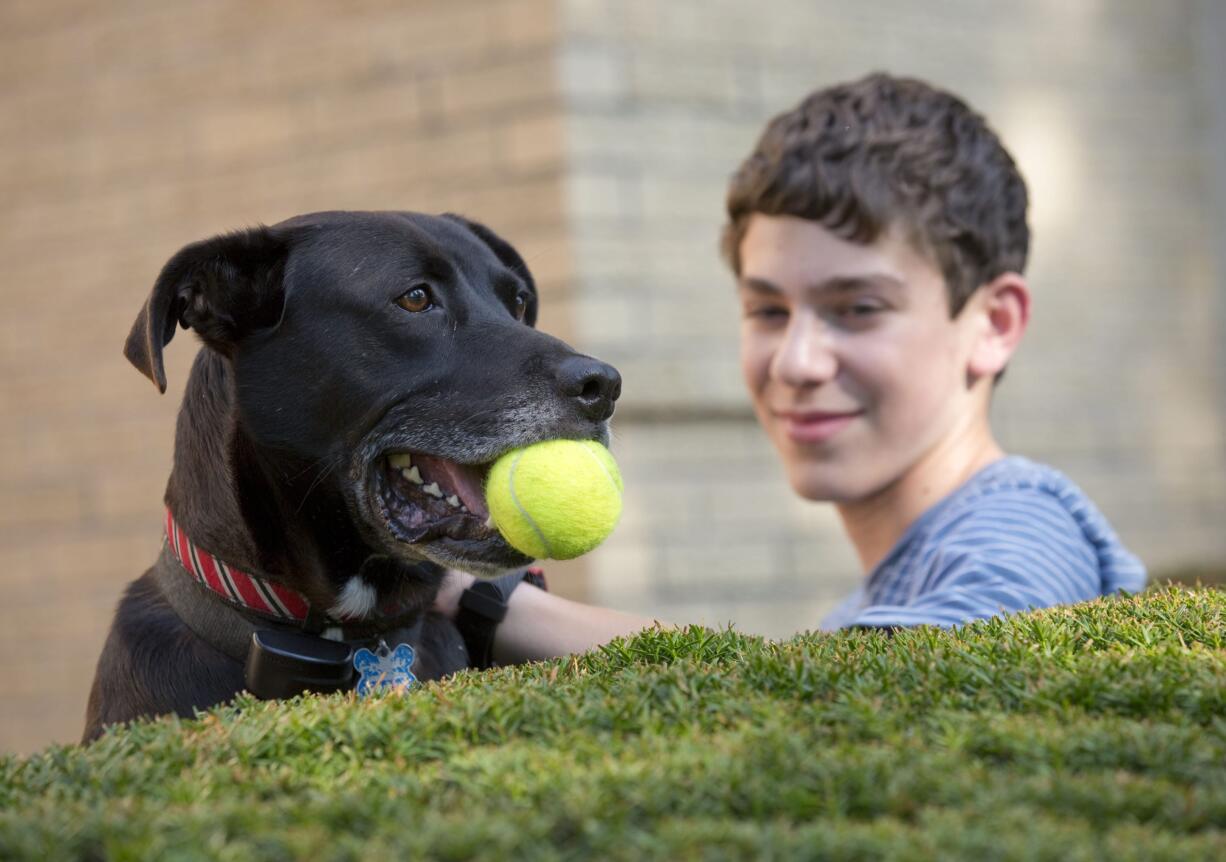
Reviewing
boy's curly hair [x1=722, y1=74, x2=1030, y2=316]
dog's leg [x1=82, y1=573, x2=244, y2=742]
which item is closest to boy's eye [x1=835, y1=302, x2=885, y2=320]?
boy's curly hair [x1=722, y1=74, x2=1030, y2=316]

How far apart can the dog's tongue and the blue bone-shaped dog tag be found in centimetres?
31

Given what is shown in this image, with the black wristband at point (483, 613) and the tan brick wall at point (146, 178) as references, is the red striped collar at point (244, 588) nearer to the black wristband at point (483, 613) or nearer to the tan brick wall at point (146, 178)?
the black wristband at point (483, 613)

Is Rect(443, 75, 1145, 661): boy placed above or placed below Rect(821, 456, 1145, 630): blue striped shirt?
above

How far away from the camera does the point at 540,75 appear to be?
24.1 ft

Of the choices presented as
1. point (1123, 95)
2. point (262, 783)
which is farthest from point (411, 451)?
point (1123, 95)

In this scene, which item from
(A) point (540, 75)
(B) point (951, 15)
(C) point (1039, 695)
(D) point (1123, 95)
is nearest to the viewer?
(C) point (1039, 695)

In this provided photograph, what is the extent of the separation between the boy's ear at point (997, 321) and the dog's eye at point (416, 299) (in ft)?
4.82

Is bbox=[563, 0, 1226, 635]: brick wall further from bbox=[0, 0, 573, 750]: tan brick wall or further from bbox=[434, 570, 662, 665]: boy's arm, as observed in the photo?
bbox=[434, 570, 662, 665]: boy's arm

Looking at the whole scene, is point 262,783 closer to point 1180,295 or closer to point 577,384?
point 577,384

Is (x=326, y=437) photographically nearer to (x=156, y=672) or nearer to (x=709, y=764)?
(x=156, y=672)

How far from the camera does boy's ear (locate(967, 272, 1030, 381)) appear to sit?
3678 mm

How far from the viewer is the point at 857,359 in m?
3.47

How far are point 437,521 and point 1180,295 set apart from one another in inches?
302

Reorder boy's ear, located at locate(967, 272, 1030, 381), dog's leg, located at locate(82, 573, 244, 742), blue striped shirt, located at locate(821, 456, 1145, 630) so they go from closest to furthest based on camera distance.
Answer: dog's leg, located at locate(82, 573, 244, 742) → blue striped shirt, located at locate(821, 456, 1145, 630) → boy's ear, located at locate(967, 272, 1030, 381)
